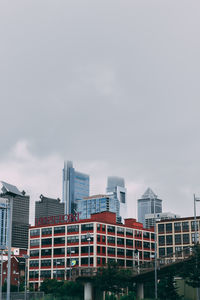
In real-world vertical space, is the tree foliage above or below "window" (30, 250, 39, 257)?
below

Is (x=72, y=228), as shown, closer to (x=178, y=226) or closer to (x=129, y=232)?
(x=129, y=232)

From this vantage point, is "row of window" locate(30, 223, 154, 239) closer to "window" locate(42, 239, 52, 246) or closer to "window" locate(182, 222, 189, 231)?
"window" locate(42, 239, 52, 246)

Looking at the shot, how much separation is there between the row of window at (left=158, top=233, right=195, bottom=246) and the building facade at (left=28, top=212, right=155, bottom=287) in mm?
7073

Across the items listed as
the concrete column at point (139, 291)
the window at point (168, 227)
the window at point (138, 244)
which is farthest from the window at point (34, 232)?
the concrete column at point (139, 291)

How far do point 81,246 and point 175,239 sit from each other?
1443 inches

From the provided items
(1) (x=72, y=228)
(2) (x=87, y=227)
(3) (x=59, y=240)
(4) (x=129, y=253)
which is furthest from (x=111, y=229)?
(3) (x=59, y=240)

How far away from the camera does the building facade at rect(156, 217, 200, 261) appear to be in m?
154

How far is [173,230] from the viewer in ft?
516

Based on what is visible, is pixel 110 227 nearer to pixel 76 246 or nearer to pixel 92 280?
pixel 76 246

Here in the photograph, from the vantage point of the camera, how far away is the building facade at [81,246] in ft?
446

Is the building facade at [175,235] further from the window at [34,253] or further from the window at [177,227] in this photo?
the window at [34,253]

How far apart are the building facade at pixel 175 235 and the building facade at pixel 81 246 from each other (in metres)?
6.89

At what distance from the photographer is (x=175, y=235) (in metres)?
156

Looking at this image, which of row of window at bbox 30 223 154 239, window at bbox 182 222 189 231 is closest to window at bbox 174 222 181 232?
window at bbox 182 222 189 231
